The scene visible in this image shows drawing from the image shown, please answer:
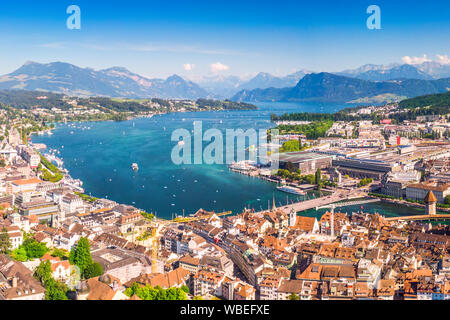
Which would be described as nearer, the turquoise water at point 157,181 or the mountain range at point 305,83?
the turquoise water at point 157,181

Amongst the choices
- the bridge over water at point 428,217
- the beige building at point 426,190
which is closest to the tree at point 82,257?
the bridge over water at point 428,217

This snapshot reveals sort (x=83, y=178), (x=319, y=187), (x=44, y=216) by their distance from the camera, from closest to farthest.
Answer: (x=44, y=216)
(x=319, y=187)
(x=83, y=178)

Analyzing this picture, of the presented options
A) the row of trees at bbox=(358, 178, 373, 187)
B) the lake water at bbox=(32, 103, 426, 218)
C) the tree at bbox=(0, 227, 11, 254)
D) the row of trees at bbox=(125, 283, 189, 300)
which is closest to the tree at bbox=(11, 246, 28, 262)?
the tree at bbox=(0, 227, 11, 254)

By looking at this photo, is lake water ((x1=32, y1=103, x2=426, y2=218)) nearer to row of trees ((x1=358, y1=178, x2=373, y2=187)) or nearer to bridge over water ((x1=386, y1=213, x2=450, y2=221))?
row of trees ((x1=358, y1=178, x2=373, y2=187))

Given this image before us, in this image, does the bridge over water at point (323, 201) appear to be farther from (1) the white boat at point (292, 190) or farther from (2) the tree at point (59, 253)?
(2) the tree at point (59, 253)

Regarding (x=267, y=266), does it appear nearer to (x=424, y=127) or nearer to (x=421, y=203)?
(x=421, y=203)

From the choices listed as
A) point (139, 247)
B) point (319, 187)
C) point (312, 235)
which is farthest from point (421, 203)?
point (139, 247)

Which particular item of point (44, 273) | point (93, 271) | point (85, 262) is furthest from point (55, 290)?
point (85, 262)

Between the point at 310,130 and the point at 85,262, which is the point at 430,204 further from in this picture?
the point at 310,130
